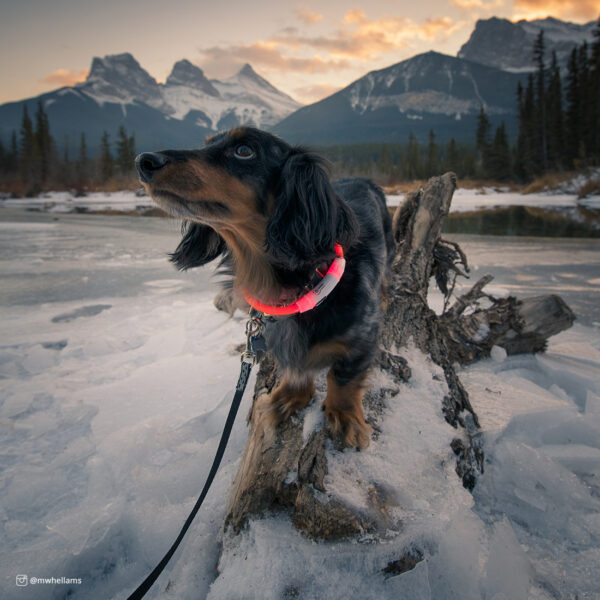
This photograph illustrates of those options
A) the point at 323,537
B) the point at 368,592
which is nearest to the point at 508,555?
the point at 368,592

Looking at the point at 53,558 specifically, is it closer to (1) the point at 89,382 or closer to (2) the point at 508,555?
(1) the point at 89,382

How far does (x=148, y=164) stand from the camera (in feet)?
4.31

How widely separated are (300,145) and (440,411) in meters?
1.43

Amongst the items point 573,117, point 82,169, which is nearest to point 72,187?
point 82,169

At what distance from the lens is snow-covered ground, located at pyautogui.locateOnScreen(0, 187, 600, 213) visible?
59.4 feet

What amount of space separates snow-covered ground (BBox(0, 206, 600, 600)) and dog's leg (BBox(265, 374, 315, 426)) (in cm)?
8

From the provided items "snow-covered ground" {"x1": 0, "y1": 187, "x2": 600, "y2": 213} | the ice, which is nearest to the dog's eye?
the ice

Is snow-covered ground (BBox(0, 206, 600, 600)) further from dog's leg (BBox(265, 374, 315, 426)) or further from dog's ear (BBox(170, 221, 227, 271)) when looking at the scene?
dog's ear (BBox(170, 221, 227, 271))

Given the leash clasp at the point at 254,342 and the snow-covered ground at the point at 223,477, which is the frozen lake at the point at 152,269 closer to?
the snow-covered ground at the point at 223,477

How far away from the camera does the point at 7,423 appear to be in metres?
2.20

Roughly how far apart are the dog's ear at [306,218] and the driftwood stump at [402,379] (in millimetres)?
755

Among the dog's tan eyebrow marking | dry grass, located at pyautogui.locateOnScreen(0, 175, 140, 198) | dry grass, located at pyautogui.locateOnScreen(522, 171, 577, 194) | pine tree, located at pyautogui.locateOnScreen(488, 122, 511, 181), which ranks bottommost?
the dog's tan eyebrow marking

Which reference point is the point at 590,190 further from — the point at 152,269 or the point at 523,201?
the point at 152,269

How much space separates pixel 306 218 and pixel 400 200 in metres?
12.4
